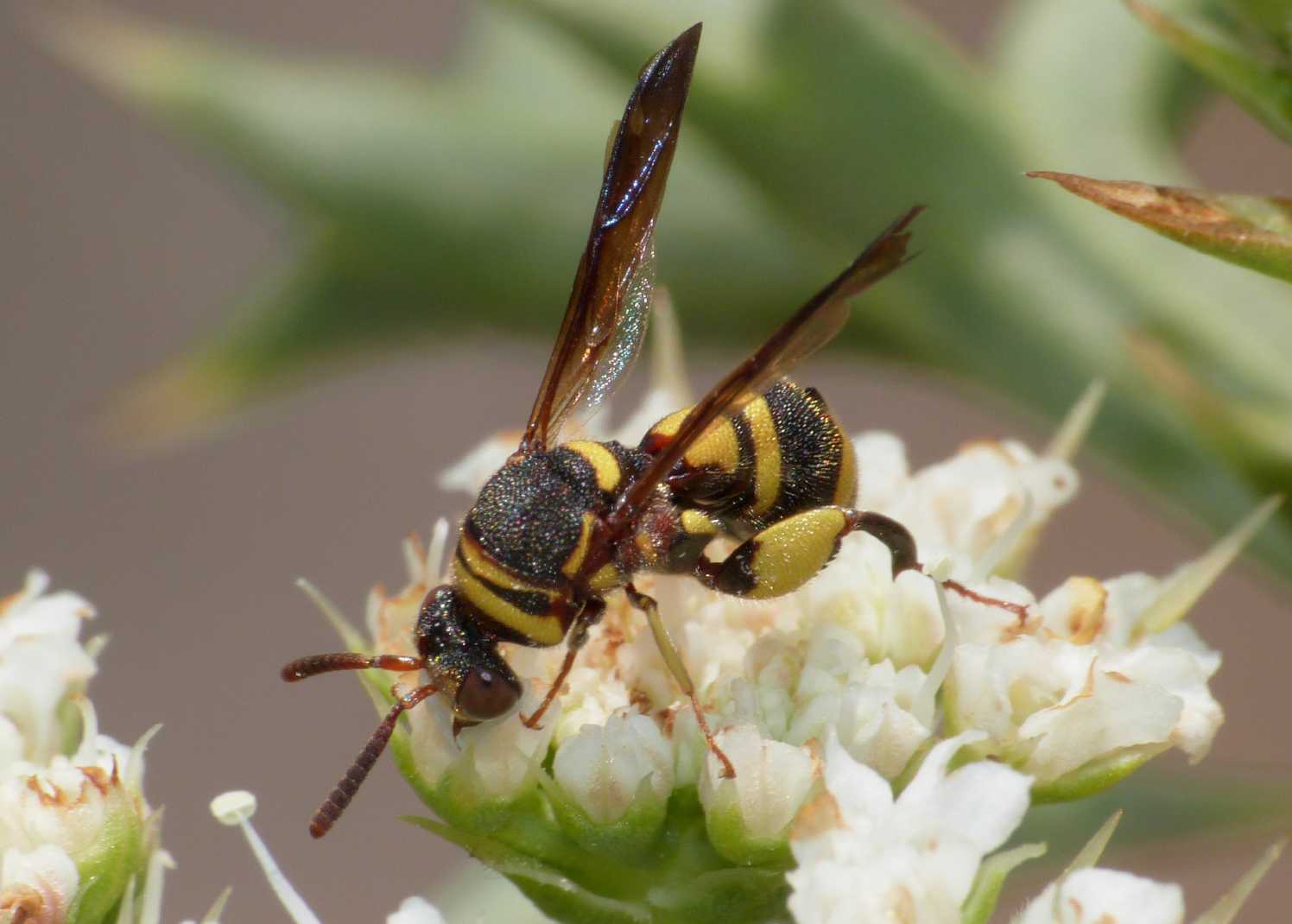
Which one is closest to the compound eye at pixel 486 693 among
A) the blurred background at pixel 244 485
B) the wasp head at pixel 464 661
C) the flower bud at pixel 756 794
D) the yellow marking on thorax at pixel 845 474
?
the wasp head at pixel 464 661

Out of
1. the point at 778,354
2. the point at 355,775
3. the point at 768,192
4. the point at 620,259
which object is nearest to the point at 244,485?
the point at 768,192

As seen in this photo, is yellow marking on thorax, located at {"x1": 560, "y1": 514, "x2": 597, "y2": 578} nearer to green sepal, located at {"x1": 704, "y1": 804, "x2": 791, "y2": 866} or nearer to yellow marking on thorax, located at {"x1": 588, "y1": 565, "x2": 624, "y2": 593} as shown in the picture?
yellow marking on thorax, located at {"x1": 588, "y1": 565, "x2": 624, "y2": 593}

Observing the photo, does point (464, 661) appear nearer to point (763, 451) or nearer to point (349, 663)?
point (349, 663)

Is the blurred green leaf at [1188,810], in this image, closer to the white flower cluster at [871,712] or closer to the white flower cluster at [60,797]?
the white flower cluster at [871,712]

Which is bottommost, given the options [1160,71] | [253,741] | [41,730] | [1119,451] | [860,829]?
[253,741]

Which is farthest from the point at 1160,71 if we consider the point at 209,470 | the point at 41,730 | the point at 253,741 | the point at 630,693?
the point at 209,470

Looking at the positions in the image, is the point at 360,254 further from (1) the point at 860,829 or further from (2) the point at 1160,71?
(1) the point at 860,829
